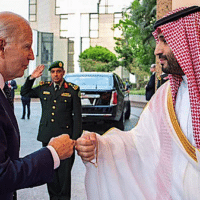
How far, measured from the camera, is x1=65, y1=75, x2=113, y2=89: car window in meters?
8.58

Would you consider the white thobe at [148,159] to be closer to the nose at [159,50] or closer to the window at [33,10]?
the nose at [159,50]

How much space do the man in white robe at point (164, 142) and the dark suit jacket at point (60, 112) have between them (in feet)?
5.97

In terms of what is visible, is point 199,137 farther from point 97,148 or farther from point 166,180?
point 97,148

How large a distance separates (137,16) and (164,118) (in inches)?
627

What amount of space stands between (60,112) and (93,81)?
196 inches

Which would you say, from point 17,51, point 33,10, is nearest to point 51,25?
point 33,10

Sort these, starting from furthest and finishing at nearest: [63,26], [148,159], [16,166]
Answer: [63,26] → [148,159] → [16,166]

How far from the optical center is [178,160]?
185 centimetres

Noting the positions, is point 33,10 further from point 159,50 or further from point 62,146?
point 62,146

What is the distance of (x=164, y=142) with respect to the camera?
1962 mm

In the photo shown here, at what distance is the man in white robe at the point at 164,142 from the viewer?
1794mm

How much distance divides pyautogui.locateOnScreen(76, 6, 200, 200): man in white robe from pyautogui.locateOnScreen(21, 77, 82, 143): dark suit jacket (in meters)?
1.82

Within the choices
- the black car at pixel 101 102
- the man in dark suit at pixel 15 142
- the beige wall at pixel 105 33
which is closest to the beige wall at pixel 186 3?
the man in dark suit at pixel 15 142

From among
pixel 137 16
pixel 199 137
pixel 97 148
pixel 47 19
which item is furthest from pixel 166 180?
pixel 47 19
